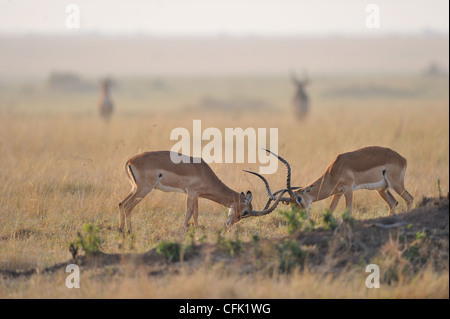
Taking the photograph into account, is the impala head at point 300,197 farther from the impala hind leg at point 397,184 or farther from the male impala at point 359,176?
the impala hind leg at point 397,184

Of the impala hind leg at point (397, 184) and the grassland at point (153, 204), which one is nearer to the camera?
the grassland at point (153, 204)

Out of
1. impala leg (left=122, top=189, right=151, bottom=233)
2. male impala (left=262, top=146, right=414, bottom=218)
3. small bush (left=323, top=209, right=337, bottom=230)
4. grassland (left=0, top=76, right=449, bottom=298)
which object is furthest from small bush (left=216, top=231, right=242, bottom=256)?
male impala (left=262, top=146, right=414, bottom=218)

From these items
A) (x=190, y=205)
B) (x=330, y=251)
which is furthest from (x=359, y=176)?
(x=330, y=251)

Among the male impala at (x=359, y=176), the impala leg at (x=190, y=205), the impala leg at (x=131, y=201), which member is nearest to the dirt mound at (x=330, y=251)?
the impala leg at (x=131, y=201)

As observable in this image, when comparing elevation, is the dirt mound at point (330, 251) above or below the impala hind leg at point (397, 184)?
below

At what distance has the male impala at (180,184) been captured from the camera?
8.43 metres

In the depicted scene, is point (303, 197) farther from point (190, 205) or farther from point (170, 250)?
point (170, 250)

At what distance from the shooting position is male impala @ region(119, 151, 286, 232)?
8.43 m

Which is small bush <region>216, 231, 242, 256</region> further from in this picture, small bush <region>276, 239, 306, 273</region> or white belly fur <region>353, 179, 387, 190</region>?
white belly fur <region>353, 179, 387, 190</region>

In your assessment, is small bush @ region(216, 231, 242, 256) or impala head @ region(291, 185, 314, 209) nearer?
small bush @ region(216, 231, 242, 256)

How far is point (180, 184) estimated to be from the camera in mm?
8695

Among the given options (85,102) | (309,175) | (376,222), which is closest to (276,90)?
(85,102)

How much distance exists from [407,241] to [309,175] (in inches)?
193

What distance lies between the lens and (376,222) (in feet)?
22.8
